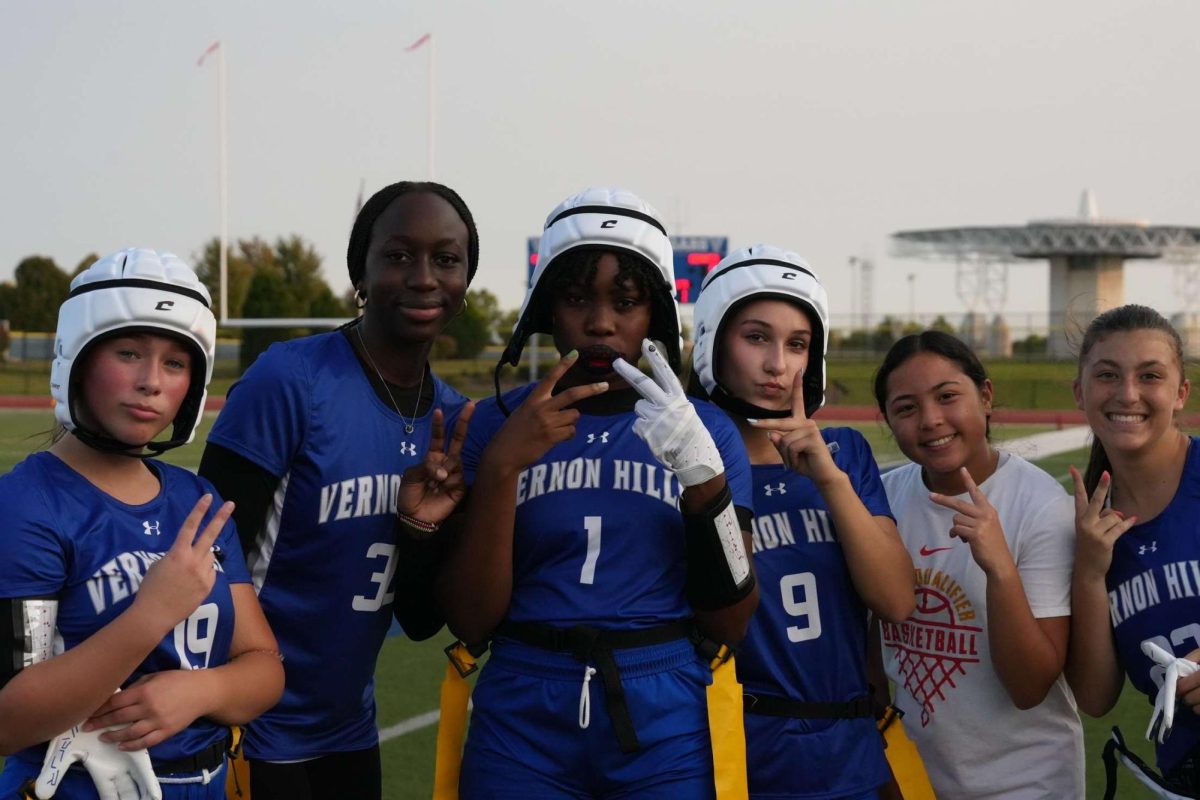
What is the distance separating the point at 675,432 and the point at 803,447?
532mm

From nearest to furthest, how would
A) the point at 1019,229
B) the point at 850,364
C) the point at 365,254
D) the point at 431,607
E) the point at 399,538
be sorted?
A: the point at 399,538 → the point at 431,607 → the point at 365,254 → the point at 850,364 → the point at 1019,229

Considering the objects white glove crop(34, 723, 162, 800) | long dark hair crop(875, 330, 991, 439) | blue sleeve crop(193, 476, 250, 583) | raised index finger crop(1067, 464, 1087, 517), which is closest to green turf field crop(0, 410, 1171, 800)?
long dark hair crop(875, 330, 991, 439)

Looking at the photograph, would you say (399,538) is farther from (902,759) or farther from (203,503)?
(902,759)

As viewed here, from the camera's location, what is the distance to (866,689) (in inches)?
122

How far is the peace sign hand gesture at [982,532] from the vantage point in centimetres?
304

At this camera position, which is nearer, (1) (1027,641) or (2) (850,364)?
(1) (1027,641)

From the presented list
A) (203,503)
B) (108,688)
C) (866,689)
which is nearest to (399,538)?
(203,503)

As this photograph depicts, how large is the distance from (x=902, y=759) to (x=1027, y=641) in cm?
41

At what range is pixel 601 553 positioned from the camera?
8.73ft

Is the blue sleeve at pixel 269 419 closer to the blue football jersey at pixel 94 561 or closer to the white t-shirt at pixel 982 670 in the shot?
the blue football jersey at pixel 94 561

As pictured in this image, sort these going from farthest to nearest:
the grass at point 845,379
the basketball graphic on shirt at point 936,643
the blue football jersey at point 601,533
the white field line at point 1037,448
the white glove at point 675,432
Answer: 1. the grass at point 845,379
2. the white field line at point 1037,448
3. the basketball graphic on shirt at point 936,643
4. the blue football jersey at point 601,533
5. the white glove at point 675,432

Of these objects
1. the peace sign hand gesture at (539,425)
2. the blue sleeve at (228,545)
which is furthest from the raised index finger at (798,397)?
the blue sleeve at (228,545)

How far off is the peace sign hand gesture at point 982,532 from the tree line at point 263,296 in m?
33.9

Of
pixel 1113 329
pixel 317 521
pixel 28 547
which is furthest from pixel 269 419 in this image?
pixel 1113 329
